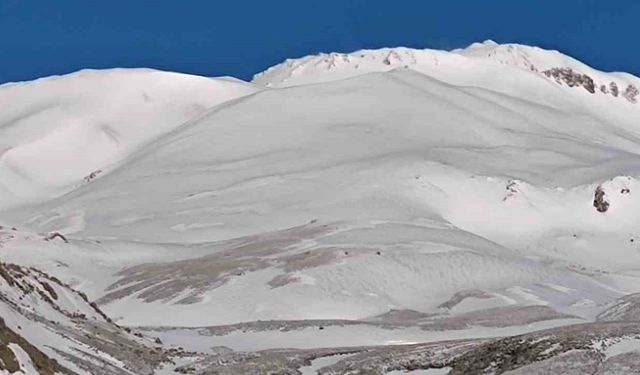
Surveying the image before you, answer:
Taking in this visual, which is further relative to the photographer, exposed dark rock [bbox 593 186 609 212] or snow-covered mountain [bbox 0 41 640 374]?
exposed dark rock [bbox 593 186 609 212]

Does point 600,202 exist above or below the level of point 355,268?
above


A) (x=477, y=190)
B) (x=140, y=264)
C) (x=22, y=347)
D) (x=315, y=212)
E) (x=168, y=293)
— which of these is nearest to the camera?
(x=22, y=347)

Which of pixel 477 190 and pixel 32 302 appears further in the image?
pixel 477 190

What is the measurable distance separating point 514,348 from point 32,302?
23.7 m

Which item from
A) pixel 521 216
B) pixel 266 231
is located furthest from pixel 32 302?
pixel 521 216

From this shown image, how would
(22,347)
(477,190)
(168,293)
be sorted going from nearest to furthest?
1. (22,347)
2. (168,293)
3. (477,190)

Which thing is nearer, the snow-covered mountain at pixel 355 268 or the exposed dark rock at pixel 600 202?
the snow-covered mountain at pixel 355 268

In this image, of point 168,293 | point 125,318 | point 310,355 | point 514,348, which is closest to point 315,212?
point 168,293

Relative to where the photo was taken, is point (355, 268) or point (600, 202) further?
point (600, 202)

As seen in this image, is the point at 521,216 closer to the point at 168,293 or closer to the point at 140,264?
the point at 140,264

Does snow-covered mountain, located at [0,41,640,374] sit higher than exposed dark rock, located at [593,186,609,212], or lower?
lower

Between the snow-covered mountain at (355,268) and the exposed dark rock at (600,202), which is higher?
the exposed dark rock at (600,202)

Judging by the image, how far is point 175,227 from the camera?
561 ft

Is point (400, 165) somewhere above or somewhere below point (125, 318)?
above
